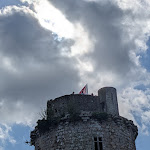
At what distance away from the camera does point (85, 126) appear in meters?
25.0

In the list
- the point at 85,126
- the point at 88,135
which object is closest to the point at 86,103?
the point at 85,126

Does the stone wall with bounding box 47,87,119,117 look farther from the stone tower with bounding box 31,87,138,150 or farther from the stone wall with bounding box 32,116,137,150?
the stone wall with bounding box 32,116,137,150

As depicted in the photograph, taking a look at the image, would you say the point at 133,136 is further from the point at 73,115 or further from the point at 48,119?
the point at 48,119

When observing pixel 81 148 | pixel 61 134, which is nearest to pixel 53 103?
pixel 61 134

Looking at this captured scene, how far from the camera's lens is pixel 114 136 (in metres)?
25.0

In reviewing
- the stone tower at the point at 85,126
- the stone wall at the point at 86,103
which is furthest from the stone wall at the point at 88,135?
the stone wall at the point at 86,103

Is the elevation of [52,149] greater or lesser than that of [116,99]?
lesser

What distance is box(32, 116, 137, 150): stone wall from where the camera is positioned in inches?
956

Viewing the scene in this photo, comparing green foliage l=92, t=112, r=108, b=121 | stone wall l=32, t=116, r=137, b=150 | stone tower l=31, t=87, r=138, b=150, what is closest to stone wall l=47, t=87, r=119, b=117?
stone tower l=31, t=87, r=138, b=150

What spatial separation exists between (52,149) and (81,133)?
9.03ft

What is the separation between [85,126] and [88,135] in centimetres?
84

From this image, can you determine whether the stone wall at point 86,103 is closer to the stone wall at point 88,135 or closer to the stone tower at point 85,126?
the stone tower at point 85,126

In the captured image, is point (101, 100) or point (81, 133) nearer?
point (81, 133)

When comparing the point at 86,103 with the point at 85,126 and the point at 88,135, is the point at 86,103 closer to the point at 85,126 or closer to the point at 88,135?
the point at 85,126
